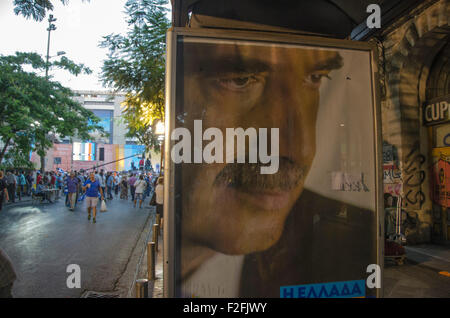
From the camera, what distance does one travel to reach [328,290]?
2615mm

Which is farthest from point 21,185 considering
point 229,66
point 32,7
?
point 229,66

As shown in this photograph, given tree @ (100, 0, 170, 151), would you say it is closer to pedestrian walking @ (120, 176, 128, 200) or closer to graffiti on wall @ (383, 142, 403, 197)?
graffiti on wall @ (383, 142, 403, 197)

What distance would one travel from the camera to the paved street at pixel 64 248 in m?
5.62

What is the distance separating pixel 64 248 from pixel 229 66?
7.60 metres

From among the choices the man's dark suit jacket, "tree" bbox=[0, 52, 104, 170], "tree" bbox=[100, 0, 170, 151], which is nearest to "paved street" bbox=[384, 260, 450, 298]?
the man's dark suit jacket

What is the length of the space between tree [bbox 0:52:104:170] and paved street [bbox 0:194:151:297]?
4.13 metres

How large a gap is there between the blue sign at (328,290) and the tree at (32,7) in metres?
6.67

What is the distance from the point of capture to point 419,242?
28.1 feet

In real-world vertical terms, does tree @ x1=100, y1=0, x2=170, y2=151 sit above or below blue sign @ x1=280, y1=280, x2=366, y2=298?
above

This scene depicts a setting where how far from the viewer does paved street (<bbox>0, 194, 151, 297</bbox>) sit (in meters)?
5.62

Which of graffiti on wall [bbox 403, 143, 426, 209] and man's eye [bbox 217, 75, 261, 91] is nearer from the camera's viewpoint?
man's eye [bbox 217, 75, 261, 91]

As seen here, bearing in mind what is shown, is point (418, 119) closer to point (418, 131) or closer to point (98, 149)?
point (418, 131)
